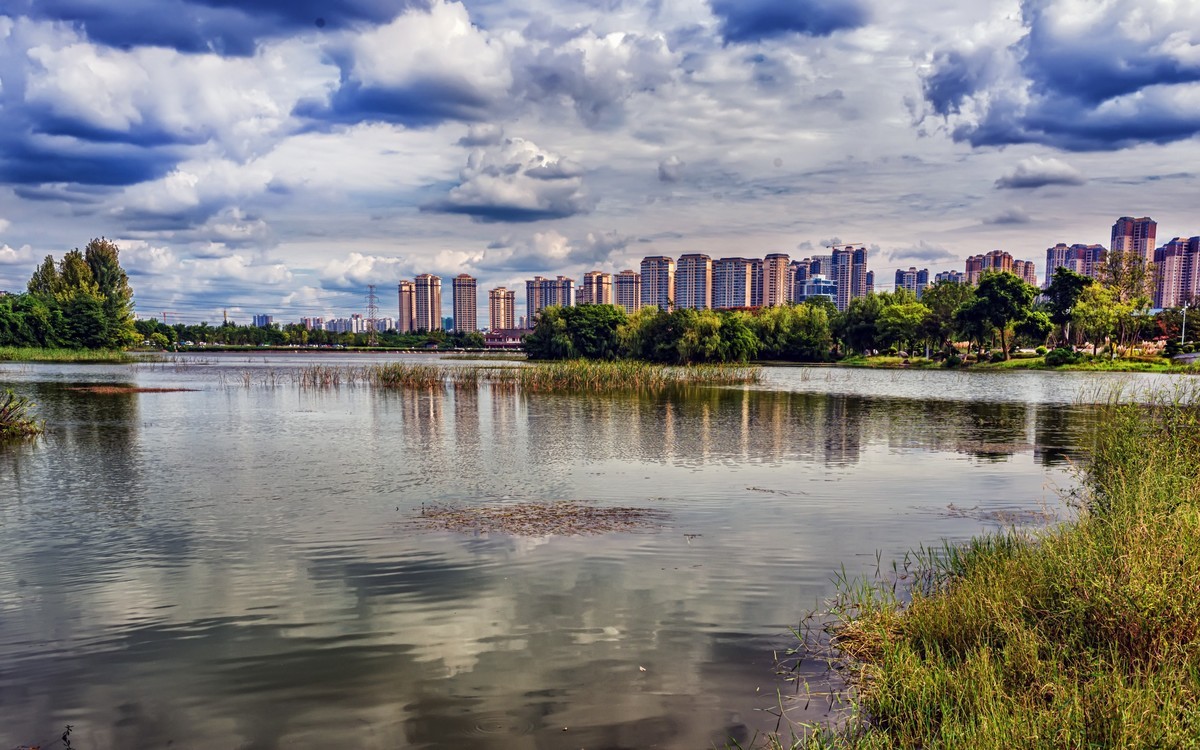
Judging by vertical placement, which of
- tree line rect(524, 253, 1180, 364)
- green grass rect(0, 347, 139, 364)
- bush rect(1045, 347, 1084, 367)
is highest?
tree line rect(524, 253, 1180, 364)

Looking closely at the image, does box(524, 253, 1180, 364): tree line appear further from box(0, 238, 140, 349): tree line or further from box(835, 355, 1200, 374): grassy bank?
box(0, 238, 140, 349): tree line

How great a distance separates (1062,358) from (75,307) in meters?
129

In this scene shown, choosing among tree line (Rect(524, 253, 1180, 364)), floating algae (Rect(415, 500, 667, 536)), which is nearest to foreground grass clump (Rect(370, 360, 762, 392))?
floating algae (Rect(415, 500, 667, 536))

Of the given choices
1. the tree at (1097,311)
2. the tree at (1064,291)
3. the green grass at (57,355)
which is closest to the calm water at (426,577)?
the tree at (1097,311)

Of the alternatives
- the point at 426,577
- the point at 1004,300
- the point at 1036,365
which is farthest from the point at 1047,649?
the point at 1004,300

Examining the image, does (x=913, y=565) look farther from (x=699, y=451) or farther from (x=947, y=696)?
(x=699, y=451)

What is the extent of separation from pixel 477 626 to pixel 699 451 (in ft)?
53.9

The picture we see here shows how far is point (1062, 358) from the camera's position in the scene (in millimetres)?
85938

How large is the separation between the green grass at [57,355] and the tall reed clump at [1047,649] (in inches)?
4368

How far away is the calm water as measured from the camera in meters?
7.31

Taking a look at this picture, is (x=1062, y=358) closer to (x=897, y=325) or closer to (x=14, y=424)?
(x=897, y=325)

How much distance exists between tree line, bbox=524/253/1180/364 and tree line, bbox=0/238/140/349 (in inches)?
2445

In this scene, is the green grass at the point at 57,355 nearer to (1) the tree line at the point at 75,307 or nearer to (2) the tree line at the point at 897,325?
(1) the tree line at the point at 75,307

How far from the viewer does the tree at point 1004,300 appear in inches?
3632
